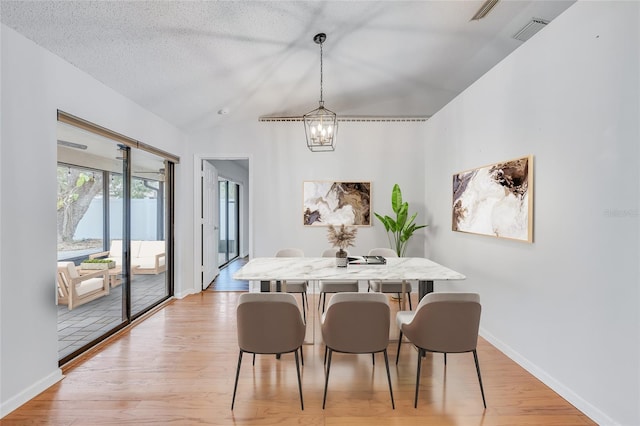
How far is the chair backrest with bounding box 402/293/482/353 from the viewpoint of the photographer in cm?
200

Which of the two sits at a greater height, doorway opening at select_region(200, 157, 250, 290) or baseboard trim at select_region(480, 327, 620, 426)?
doorway opening at select_region(200, 157, 250, 290)

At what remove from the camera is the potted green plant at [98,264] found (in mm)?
3139

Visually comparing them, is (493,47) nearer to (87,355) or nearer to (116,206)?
(116,206)

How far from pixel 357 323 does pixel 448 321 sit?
0.60m

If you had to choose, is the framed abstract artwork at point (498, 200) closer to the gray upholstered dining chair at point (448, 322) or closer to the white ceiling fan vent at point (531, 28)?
the gray upholstered dining chair at point (448, 322)

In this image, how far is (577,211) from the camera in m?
2.09

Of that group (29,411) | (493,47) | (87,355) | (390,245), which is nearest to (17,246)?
(29,411)

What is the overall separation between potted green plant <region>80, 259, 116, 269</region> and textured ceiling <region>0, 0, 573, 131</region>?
5.85 feet

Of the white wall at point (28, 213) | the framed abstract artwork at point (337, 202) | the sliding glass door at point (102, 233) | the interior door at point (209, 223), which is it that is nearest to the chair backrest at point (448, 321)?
the white wall at point (28, 213)

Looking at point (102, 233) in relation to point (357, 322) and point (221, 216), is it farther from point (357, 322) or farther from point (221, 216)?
point (221, 216)

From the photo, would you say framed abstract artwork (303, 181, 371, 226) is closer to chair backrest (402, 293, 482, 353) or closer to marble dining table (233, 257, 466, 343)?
marble dining table (233, 257, 466, 343)

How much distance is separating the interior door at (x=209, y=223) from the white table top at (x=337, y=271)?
2.31 meters

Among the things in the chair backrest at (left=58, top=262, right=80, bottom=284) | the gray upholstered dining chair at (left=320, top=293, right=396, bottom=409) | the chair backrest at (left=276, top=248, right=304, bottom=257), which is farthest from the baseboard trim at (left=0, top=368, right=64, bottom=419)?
the chair backrest at (left=276, top=248, right=304, bottom=257)

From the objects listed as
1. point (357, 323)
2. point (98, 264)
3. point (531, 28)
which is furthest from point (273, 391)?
point (531, 28)
